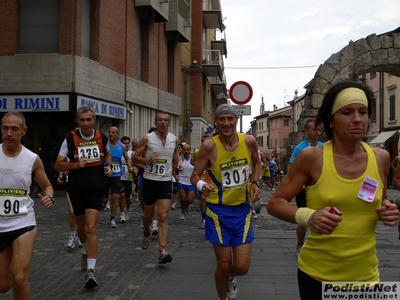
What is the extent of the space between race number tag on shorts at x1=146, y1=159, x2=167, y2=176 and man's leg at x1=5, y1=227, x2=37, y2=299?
3.63 m

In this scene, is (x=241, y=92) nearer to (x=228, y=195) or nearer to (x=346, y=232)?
(x=228, y=195)

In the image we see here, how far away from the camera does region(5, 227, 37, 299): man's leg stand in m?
4.09

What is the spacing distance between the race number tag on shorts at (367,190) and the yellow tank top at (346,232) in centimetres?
2

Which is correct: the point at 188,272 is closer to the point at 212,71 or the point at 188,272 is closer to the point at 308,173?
the point at 308,173

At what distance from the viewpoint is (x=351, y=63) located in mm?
17578

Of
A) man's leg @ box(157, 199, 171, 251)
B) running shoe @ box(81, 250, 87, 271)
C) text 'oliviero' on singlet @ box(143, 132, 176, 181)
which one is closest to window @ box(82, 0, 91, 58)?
text 'oliviero' on singlet @ box(143, 132, 176, 181)

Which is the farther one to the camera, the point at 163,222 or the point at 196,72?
the point at 196,72

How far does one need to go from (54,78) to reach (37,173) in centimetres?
1243

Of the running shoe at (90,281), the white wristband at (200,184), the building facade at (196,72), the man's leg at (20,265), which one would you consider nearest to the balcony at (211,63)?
the building facade at (196,72)

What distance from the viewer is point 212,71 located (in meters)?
38.9

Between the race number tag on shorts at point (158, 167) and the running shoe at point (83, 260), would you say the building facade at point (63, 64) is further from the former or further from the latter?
the running shoe at point (83, 260)

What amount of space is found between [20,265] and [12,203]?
1.80ft

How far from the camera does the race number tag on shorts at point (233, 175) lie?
5.07 meters

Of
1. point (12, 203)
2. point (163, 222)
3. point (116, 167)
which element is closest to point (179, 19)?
point (116, 167)
